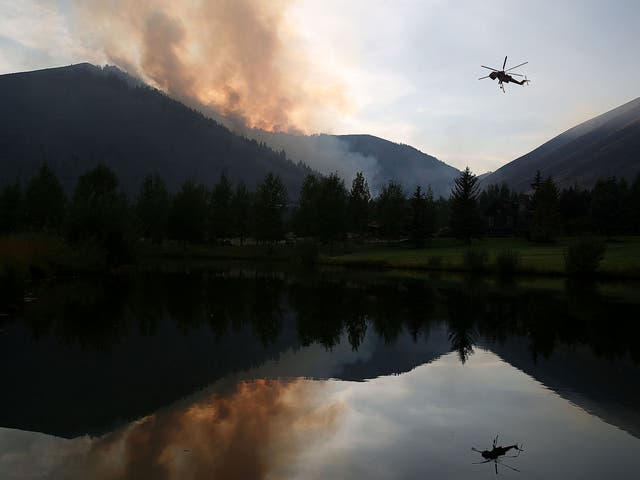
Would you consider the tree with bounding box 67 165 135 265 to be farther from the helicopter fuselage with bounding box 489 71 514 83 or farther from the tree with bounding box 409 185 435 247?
the tree with bounding box 409 185 435 247

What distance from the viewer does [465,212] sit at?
3615 inches

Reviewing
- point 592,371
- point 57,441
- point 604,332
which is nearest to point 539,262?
point 604,332

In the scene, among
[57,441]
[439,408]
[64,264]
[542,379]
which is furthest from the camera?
[64,264]

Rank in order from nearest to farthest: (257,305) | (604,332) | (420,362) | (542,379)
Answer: (542,379) < (420,362) < (604,332) < (257,305)

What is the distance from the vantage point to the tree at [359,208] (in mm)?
103000

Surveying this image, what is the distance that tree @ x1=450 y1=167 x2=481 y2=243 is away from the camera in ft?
298

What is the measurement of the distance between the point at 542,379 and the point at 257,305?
17.6m

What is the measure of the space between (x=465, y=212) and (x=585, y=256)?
42598 mm

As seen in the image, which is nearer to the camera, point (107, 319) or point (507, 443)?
point (507, 443)

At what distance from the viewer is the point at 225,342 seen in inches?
740

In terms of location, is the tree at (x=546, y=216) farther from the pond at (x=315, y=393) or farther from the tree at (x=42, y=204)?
the tree at (x=42, y=204)

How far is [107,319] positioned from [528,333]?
1841 cm

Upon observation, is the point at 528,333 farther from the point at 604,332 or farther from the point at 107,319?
the point at 107,319

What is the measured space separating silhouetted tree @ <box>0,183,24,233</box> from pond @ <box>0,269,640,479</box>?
220 feet
